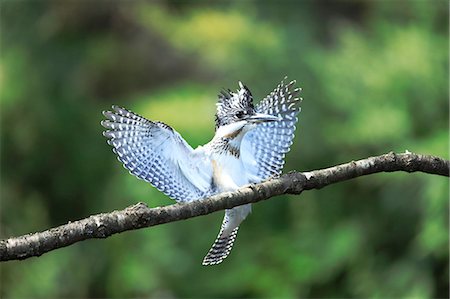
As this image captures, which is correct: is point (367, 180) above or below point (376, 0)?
below

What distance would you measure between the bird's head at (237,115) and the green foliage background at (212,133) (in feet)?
6.65

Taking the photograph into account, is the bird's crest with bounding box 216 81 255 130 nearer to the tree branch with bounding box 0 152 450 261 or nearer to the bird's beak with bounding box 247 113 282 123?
the bird's beak with bounding box 247 113 282 123

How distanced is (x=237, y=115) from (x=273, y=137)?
19 centimetres

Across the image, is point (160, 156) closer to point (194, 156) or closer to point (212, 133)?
point (194, 156)

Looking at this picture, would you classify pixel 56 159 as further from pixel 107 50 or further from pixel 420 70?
pixel 420 70

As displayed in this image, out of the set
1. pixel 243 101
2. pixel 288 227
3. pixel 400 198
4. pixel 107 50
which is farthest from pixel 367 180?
pixel 243 101

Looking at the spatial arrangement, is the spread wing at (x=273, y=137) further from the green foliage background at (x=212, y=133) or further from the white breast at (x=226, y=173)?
the green foliage background at (x=212, y=133)

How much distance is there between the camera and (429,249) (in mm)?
3543

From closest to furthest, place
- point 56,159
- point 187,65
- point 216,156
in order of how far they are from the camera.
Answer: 1. point 216,156
2. point 56,159
3. point 187,65

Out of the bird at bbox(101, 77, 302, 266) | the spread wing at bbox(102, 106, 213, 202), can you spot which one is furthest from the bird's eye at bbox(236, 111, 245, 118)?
the spread wing at bbox(102, 106, 213, 202)

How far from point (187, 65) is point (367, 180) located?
170cm

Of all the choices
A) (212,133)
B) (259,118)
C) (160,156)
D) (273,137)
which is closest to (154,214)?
(160,156)

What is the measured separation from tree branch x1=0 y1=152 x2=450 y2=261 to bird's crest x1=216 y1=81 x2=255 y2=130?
17 centimetres

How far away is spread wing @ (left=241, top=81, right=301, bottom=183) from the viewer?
1.65m
